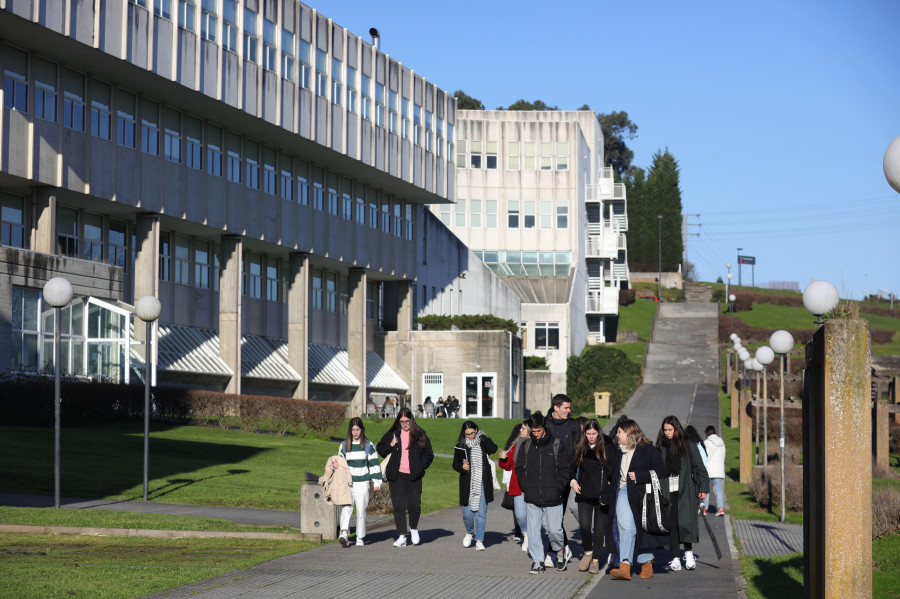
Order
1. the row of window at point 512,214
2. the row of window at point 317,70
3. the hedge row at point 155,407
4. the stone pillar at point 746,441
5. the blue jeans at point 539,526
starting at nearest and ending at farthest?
the blue jeans at point 539,526
the hedge row at point 155,407
the stone pillar at point 746,441
the row of window at point 317,70
the row of window at point 512,214

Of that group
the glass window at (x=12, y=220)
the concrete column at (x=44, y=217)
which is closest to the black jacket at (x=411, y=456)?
the concrete column at (x=44, y=217)

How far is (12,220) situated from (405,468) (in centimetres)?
2399

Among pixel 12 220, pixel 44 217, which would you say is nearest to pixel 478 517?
pixel 44 217

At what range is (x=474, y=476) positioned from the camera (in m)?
15.9

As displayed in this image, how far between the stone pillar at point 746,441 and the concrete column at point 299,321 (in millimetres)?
24521

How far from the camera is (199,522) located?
1678 cm

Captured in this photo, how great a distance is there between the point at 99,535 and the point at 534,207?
65213 mm

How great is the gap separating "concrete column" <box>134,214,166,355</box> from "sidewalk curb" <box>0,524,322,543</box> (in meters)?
25.3

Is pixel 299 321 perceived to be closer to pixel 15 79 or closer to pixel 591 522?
pixel 15 79

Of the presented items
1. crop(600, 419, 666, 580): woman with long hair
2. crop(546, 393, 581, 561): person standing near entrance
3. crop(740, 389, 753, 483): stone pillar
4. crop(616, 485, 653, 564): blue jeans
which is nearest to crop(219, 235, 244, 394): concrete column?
crop(740, 389, 753, 483): stone pillar

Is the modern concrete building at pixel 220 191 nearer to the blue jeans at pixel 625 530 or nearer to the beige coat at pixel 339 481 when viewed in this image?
the beige coat at pixel 339 481

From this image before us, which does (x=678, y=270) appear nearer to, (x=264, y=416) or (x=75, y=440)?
(x=264, y=416)

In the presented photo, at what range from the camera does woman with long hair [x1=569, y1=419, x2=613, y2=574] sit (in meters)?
14.1

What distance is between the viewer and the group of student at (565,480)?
534 inches
